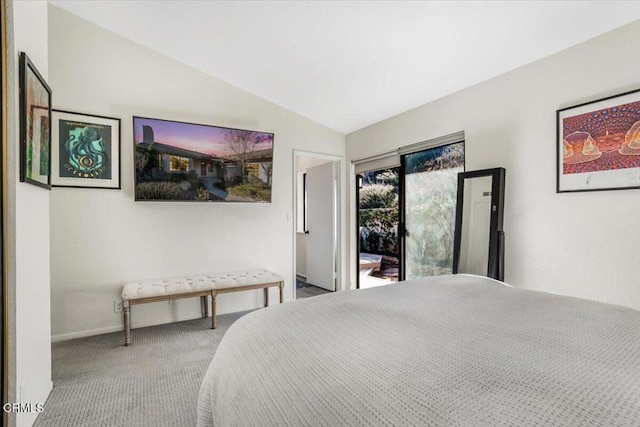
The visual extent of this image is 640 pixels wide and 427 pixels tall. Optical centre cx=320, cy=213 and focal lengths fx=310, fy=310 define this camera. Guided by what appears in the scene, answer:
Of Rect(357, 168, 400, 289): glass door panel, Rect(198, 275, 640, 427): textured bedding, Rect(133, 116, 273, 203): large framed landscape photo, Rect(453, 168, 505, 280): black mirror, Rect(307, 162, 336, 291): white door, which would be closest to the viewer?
Rect(198, 275, 640, 427): textured bedding

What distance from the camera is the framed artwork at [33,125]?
1.48 meters

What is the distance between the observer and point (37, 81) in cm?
171

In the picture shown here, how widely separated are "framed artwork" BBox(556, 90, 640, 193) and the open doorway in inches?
107

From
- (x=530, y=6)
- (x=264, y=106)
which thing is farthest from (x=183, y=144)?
(x=530, y=6)

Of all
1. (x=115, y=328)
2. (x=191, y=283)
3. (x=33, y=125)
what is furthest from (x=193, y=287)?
(x=33, y=125)

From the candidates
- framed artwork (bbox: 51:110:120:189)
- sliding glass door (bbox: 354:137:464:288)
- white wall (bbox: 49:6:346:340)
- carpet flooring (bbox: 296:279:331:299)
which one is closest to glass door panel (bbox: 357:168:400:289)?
sliding glass door (bbox: 354:137:464:288)

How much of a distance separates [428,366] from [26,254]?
190 cm

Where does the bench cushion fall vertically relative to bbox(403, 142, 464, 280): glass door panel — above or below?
below

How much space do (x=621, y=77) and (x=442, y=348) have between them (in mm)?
2259

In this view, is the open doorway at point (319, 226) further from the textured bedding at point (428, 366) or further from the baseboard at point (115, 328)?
the textured bedding at point (428, 366)

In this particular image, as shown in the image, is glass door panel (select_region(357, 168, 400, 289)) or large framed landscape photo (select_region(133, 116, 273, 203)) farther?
glass door panel (select_region(357, 168, 400, 289))

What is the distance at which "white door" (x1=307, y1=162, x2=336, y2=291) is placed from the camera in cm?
455

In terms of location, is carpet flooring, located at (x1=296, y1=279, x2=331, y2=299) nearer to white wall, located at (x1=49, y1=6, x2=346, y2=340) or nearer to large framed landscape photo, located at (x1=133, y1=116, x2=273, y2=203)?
white wall, located at (x1=49, y1=6, x2=346, y2=340)

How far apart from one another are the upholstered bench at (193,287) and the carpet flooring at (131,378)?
236mm
